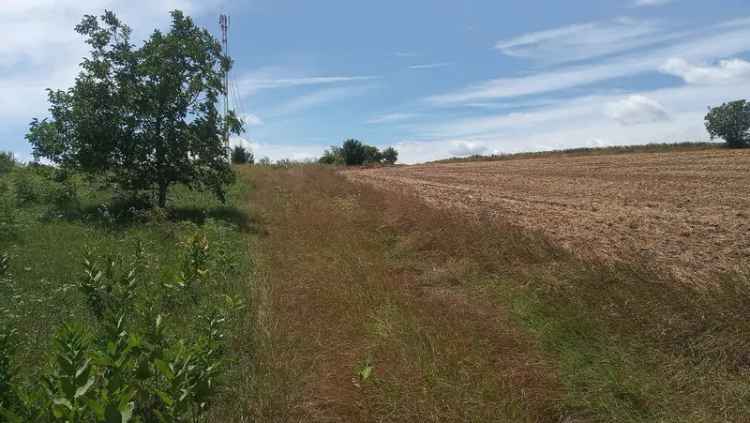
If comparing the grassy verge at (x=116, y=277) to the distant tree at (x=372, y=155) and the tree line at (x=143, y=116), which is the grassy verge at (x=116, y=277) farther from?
the distant tree at (x=372, y=155)

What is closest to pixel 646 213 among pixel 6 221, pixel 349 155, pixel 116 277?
pixel 116 277

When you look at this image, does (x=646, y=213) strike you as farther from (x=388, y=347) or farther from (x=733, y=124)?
(x=733, y=124)

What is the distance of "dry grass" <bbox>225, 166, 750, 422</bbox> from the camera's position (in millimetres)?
3893

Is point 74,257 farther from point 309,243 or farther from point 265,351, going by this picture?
point 265,351

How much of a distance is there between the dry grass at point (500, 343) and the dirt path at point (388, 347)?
0.02 metres

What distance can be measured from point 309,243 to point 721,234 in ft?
22.1

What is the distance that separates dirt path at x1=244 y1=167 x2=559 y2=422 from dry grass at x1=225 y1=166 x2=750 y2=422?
2 cm

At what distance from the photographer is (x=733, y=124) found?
4247 centimetres

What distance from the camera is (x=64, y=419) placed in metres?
2.93

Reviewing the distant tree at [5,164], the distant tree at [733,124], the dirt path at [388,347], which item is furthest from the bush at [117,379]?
the distant tree at [733,124]

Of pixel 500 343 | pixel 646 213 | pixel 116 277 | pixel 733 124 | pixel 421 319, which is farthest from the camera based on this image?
pixel 733 124

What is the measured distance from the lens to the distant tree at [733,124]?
42.0m

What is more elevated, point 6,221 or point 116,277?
point 6,221

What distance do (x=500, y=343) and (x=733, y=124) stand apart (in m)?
47.6
